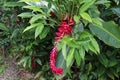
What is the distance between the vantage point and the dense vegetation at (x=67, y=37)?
3.28 m

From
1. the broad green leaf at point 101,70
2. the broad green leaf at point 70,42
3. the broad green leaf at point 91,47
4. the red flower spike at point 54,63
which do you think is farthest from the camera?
the broad green leaf at point 101,70

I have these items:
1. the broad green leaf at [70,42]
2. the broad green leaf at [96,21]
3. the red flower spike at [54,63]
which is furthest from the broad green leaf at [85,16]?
the red flower spike at [54,63]

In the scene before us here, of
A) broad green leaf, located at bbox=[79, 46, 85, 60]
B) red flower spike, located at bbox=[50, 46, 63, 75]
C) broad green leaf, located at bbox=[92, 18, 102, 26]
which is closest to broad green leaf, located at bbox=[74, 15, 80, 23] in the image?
broad green leaf, located at bbox=[92, 18, 102, 26]

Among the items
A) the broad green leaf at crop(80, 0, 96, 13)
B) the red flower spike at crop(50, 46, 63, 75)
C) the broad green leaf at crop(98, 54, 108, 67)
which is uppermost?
the broad green leaf at crop(80, 0, 96, 13)

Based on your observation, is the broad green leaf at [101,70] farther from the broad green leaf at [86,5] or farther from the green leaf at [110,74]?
the broad green leaf at [86,5]

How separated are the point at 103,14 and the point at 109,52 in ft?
1.56

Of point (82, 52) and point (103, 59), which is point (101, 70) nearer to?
point (103, 59)

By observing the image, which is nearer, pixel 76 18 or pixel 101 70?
pixel 76 18

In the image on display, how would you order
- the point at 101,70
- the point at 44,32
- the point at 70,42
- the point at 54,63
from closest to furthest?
the point at 70,42 < the point at 54,63 < the point at 44,32 < the point at 101,70

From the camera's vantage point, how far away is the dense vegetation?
129 inches

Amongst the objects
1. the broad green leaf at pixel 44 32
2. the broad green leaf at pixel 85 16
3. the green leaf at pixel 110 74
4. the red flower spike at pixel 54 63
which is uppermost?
the broad green leaf at pixel 85 16

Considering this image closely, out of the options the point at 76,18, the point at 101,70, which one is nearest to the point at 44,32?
the point at 76,18

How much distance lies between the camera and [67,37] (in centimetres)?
321

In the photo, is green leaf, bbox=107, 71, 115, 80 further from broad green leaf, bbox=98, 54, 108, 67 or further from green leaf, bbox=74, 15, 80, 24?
green leaf, bbox=74, 15, 80, 24
